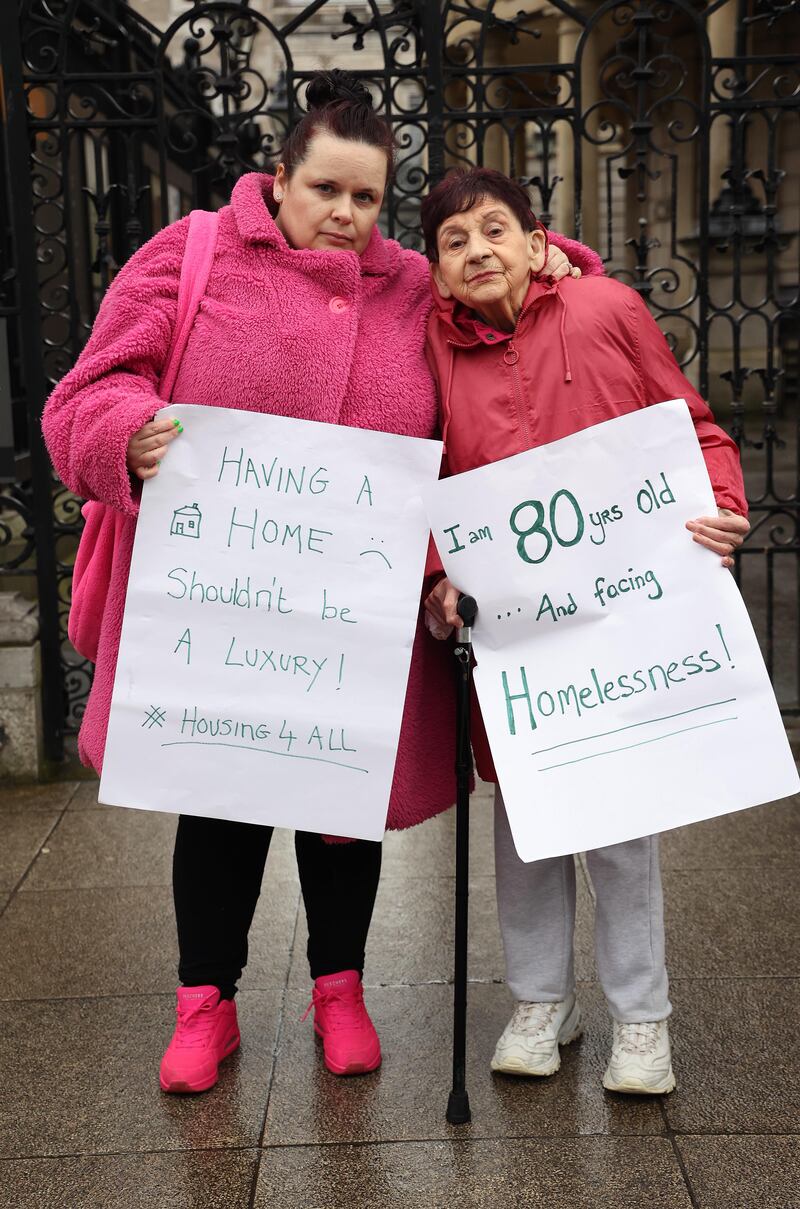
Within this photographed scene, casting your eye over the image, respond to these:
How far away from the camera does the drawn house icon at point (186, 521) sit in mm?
2781

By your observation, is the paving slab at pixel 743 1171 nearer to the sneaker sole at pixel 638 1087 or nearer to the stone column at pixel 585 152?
the sneaker sole at pixel 638 1087

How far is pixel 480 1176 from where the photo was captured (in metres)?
2.68

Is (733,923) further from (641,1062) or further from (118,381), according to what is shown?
(118,381)

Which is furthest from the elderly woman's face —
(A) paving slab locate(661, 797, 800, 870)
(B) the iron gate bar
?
(B) the iron gate bar

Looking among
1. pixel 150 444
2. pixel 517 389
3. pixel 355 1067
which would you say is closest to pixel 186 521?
pixel 150 444

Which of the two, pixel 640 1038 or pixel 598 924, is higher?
pixel 598 924

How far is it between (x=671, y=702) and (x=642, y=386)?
2.18 feet

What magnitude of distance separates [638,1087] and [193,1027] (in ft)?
3.34

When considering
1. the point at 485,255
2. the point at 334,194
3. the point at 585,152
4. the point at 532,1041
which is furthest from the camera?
the point at 585,152

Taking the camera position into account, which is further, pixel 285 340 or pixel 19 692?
pixel 19 692

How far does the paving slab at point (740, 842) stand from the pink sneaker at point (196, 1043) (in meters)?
1.86

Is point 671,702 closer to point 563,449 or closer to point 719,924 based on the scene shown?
point 563,449

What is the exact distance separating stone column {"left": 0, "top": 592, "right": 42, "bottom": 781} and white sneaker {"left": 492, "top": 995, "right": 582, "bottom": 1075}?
2.85 meters

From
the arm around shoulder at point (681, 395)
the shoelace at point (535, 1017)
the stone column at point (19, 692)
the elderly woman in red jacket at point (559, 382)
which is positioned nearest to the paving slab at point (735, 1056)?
the elderly woman in red jacket at point (559, 382)
